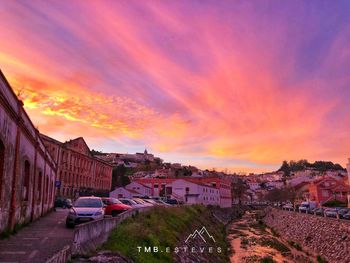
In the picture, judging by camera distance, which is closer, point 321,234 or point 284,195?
point 321,234

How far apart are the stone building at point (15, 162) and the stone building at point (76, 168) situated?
41035 mm

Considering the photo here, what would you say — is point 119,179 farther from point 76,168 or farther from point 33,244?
point 33,244

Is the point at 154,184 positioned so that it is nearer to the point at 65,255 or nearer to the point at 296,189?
the point at 296,189

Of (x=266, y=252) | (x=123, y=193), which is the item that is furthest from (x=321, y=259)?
(x=123, y=193)

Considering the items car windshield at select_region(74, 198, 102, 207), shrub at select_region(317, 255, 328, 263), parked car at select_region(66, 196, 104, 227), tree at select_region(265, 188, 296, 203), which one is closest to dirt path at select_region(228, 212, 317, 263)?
shrub at select_region(317, 255, 328, 263)

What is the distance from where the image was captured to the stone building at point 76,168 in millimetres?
63681

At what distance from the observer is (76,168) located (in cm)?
7112

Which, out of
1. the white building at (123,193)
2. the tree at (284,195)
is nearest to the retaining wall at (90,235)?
the white building at (123,193)

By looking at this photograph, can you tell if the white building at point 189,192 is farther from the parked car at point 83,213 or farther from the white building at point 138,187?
the parked car at point 83,213

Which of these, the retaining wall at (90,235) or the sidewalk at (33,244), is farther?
the sidewalk at (33,244)

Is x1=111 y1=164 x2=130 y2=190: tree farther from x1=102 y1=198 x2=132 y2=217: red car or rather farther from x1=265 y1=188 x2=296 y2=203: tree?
x1=102 y1=198 x2=132 y2=217: red car

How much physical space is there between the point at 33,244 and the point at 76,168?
197ft

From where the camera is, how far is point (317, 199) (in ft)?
266

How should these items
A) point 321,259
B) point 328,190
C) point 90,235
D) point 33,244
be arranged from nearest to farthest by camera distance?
1. point 90,235
2. point 33,244
3. point 321,259
4. point 328,190
